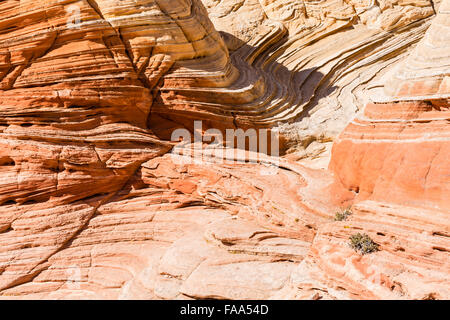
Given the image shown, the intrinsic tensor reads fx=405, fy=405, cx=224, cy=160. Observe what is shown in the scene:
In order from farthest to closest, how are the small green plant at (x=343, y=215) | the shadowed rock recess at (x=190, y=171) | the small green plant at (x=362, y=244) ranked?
the small green plant at (x=343, y=215), the shadowed rock recess at (x=190, y=171), the small green plant at (x=362, y=244)

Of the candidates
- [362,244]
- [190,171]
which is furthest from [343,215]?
[190,171]

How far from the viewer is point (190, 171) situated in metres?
10.2

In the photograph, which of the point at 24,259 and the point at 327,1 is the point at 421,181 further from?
the point at 327,1

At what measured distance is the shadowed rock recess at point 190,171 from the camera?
22.5ft

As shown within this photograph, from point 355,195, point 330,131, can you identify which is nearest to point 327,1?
point 330,131

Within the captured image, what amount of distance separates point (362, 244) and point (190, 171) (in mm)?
4860

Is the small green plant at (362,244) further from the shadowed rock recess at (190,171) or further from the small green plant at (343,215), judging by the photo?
the small green plant at (343,215)

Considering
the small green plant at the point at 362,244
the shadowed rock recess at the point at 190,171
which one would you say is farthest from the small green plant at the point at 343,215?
the small green plant at the point at 362,244

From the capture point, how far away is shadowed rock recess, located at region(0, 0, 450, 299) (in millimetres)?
6871

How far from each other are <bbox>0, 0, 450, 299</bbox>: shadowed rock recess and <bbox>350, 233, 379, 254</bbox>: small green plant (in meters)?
0.10

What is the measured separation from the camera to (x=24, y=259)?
8688 millimetres

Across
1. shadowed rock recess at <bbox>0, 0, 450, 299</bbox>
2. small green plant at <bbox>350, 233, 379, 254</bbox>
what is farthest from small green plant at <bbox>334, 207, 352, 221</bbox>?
small green plant at <bbox>350, 233, 379, 254</bbox>

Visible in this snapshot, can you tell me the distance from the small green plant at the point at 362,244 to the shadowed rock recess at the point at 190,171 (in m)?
0.10

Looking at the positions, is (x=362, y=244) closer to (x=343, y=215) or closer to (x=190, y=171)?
(x=343, y=215)
